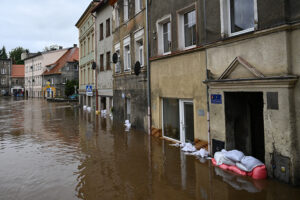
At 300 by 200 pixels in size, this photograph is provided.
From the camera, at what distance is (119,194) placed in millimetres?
5320

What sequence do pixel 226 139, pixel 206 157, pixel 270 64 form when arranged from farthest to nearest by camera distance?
pixel 206 157, pixel 226 139, pixel 270 64

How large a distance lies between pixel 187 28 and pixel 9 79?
3426 inches

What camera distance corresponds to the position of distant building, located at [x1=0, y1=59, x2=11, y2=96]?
81.9m

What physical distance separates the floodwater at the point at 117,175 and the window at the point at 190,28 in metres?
4.04

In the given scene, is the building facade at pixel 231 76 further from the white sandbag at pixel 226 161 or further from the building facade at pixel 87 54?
the building facade at pixel 87 54

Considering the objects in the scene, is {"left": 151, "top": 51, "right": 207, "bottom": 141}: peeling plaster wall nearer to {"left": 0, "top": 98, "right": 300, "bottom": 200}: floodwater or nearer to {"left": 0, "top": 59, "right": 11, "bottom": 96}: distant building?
{"left": 0, "top": 98, "right": 300, "bottom": 200}: floodwater

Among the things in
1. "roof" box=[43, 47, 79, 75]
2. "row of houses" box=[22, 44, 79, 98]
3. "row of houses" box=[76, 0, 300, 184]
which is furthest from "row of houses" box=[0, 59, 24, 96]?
"row of houses" box=[76, 0, 300, 184]

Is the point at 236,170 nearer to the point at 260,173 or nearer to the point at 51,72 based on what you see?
the point at 260,173

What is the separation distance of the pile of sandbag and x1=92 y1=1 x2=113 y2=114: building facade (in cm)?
1367

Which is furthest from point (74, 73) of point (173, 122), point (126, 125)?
point (173, 122)

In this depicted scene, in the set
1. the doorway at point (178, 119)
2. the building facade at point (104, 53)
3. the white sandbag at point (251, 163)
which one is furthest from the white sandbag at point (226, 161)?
the building facade at point (104, 53)

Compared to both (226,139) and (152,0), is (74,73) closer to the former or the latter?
(152,0)

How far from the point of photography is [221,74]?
7.34 meters

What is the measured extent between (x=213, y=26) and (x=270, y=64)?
248 centimetres
